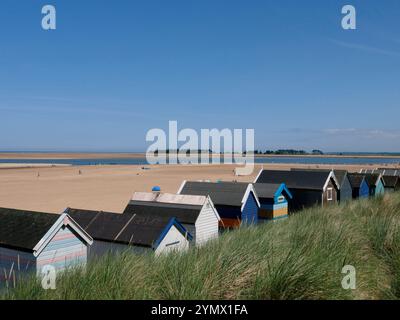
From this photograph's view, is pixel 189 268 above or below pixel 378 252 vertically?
above

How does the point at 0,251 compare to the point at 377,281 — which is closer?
the point at 377,281

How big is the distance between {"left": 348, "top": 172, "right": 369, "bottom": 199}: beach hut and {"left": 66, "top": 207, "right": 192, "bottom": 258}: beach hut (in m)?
16.1

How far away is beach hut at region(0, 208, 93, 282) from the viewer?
8258 millimetres

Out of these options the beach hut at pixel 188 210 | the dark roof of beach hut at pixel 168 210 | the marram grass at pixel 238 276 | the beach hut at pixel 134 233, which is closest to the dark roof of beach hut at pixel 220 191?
the beach hut at pixel 188 210

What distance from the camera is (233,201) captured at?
52.4 ft

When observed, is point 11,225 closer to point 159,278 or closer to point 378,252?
point 159,278

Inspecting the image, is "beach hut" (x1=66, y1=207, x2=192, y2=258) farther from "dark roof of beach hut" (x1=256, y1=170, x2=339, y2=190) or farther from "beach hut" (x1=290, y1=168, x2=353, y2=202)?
"beach hut" (x1=290, y1=168, x2=353, y2=202)

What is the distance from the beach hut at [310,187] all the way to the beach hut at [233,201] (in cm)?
444

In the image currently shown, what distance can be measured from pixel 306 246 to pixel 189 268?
8.29 feet

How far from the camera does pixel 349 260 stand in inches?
257

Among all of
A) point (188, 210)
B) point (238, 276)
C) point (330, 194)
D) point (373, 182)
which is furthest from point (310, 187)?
point (238, 276)

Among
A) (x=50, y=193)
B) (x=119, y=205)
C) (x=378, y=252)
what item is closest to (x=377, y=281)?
(x=378, y=252)
